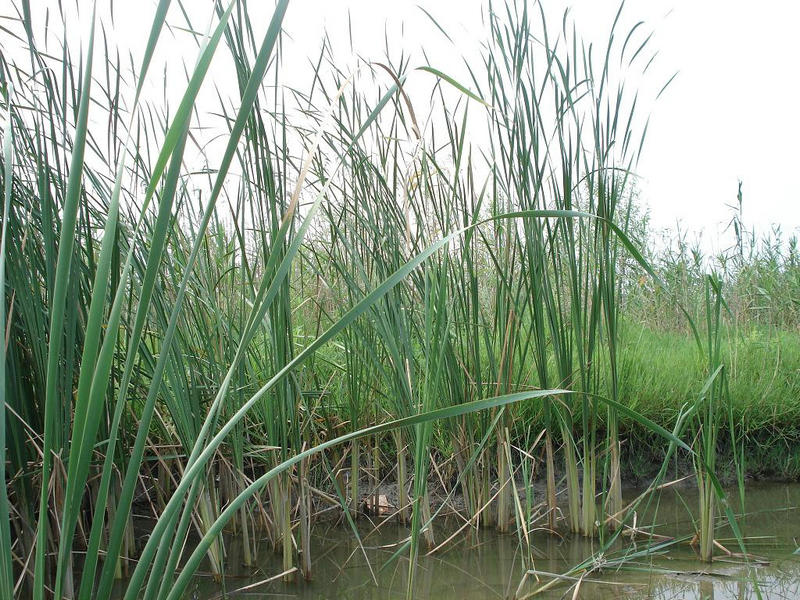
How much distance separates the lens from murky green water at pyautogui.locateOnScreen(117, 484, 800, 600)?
152 centimetres

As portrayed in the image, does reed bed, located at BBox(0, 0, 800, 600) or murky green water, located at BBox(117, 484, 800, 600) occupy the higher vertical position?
reed bed, located at BBox(0, 0, 800, 600)

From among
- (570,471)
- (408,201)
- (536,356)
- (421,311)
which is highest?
(408,201)

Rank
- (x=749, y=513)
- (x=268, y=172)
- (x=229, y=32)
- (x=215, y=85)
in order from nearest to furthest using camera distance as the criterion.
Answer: (x=229, y=32) < (x=268, y=172) < (x=215, y=85) < (x=749, y=513)

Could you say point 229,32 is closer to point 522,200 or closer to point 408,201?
point 408,201

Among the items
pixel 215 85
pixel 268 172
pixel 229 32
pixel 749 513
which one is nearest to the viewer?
pixel 229 32

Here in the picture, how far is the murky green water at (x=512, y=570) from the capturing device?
5.00 ft

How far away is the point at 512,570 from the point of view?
1.68 m

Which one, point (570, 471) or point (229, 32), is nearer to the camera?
point (229, 32)

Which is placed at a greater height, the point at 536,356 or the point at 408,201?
the point at 408,201

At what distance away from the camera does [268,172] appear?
1567 mm

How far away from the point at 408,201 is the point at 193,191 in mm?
674

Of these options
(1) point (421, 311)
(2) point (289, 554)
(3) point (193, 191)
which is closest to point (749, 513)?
(1) point (421, 311)

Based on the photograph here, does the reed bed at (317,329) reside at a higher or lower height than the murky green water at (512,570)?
higher

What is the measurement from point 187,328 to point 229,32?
2.70 ft
